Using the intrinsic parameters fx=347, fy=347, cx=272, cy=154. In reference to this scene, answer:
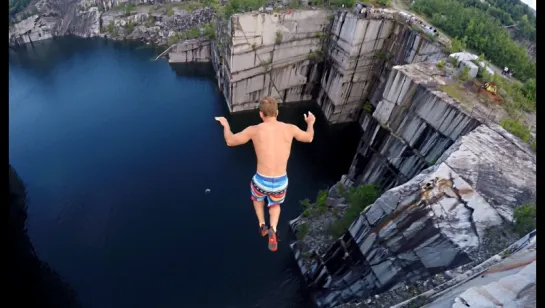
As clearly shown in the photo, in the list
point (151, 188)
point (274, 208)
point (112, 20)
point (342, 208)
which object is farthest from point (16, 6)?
point (274, 208)

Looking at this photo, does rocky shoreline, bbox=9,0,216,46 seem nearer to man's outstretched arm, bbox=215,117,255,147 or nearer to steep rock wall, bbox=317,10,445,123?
steep rock wall, bbox=317,10,445,123

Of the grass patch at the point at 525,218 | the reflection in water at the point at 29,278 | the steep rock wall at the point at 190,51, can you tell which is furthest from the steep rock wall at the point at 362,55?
the reflection in water at the point at 29,278

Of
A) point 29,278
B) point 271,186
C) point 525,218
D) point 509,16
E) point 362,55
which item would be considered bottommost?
point 29,278

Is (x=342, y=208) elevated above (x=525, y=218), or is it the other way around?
(x=525, y=218)

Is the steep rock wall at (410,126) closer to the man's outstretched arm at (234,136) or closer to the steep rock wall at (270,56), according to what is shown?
the man's outstretched arm at (234,136)

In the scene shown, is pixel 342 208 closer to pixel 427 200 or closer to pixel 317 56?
pixel 427 200

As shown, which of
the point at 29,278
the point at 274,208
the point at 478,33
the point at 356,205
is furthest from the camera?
the point at 478,33

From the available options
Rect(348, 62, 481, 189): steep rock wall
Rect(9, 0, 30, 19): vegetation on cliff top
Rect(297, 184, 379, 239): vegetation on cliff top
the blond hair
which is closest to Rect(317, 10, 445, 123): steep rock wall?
Rect(348, 62, 481, 189): steep rock wall

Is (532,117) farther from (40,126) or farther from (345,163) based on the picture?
(40,126)
